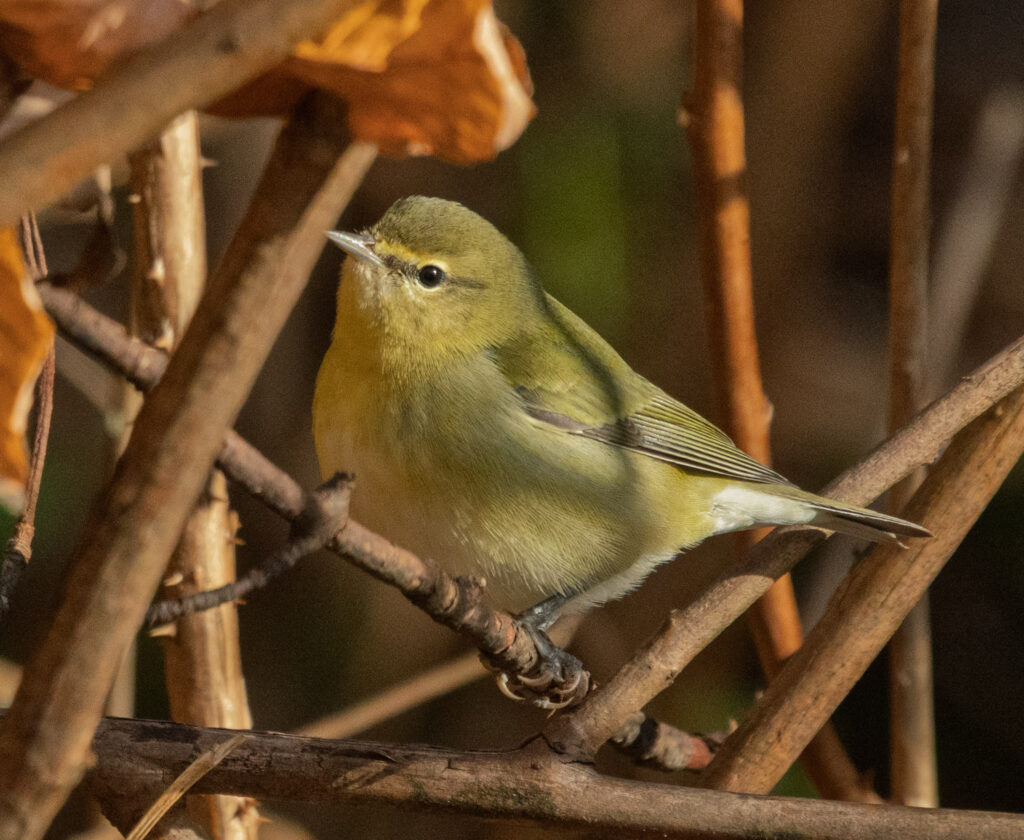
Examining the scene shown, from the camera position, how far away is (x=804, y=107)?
11.4 ft

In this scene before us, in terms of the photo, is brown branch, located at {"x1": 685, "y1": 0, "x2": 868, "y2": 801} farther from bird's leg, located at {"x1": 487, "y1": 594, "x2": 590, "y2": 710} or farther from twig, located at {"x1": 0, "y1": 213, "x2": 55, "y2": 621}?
twig, located at {"x1": 0, "y1": 213, "x2": 55, "y2": 621}

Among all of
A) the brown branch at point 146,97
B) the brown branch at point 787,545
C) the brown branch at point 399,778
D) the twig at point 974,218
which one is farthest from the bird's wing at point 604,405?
the brown branch at point 146,97

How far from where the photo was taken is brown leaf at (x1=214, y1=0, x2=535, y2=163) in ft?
1.64

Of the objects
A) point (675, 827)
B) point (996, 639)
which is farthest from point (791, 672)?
point (996, 639)

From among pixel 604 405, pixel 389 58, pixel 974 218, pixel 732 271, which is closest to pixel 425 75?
pixel 389 58

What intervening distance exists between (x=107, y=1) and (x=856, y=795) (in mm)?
1744

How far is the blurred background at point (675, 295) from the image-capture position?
128 inches

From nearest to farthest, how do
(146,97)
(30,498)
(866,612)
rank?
(146,97) < (30,498) < (866,612)

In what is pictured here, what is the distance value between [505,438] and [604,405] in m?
0.44

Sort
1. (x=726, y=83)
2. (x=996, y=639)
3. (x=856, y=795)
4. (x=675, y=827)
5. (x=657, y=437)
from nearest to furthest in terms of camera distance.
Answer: (x=675, y=827) < (x=726, y=83) < (x=856, y=795) < (x=657, y=437) < (x=996, y=639)

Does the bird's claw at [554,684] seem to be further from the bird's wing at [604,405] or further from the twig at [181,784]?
the bird's wing at [604,405]

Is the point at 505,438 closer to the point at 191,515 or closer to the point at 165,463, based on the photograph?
the point at 191,515

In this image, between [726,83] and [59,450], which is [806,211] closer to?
[726,83]

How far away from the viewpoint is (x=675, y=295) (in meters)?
3.55
